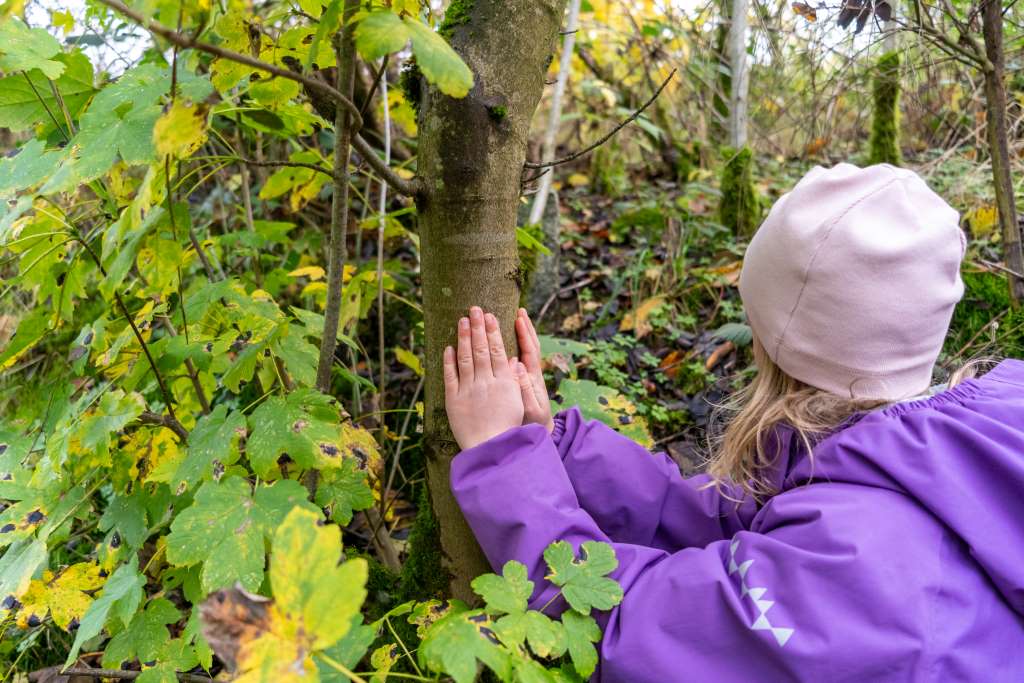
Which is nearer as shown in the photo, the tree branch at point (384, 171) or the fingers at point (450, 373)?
the tree branch at point (384, 171)

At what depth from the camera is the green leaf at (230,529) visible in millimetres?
1007

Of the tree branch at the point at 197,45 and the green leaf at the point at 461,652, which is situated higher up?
the tree branch at the point at 197,45

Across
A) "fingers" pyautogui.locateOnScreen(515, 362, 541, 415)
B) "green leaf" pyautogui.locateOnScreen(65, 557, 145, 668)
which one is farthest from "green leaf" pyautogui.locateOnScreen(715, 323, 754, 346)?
"green leaf" pyautogui.locateOnScreen(65, 557, 145, 668)

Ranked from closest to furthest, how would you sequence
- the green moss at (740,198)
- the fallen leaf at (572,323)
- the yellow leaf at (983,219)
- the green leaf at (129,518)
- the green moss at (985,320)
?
the green leaf at (129,518), the green moss at (985,320), the yellow leaf at (983,219), the fallen leaf at (572,323), the green moss at (740,198)

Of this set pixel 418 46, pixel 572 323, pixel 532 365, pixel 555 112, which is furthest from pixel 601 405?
pixel 555 112

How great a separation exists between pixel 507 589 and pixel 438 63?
2.54ft

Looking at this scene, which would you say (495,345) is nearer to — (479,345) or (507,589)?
(479,345)

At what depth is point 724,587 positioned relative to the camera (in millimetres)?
1142

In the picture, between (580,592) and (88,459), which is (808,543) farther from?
(88,459)

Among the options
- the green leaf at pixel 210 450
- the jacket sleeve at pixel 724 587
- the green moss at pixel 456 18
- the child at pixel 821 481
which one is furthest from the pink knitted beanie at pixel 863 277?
the green leaf at pixel 210 450

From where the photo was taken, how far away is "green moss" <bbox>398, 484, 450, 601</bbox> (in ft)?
4.94

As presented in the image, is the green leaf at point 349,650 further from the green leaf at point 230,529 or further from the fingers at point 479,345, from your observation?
the fingers at point 479,345

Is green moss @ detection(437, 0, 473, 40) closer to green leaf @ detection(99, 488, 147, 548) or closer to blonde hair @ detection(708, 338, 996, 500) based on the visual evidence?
blonde hair @ detection(708, 338, 996, 500)

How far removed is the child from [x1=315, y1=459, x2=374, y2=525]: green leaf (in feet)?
0.75
